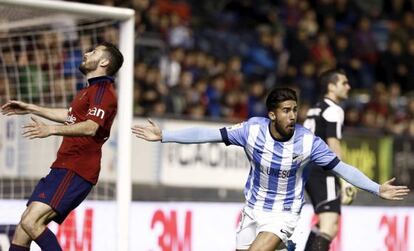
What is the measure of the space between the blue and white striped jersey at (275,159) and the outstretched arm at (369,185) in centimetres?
7

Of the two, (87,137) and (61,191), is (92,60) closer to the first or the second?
(87,137)

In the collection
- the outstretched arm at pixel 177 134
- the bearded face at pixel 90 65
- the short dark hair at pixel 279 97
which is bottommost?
the outstretched arm at pixel 177 134

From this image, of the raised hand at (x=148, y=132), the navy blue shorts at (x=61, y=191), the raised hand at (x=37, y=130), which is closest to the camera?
the raised hand at (x=37, y=130)

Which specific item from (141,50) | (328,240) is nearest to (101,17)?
(328,240)

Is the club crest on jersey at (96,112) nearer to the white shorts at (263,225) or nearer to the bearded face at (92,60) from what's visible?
the bearded face at (92,60)

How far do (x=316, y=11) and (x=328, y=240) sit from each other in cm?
1193

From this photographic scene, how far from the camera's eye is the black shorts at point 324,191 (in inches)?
372

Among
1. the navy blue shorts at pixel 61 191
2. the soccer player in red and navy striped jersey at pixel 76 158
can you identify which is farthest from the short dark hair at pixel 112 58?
the navy blue shorts at pixel 61 191

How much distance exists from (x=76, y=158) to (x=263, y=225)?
1364 mm

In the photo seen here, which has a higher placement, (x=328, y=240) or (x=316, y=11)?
(x=316, y=11)

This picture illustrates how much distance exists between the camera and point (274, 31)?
747 inches

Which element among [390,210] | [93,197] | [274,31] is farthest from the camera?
[274,31]

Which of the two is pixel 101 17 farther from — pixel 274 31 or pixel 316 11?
pixel 316 11

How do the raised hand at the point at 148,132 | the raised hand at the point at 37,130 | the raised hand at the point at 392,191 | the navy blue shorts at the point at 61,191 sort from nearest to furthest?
1. the raised hand at the point at 37,130
2. the raised hand at the point at 148,132
3. the raised hand at the point at 392,191
4. the navy blue shorts at the point at 61,191
